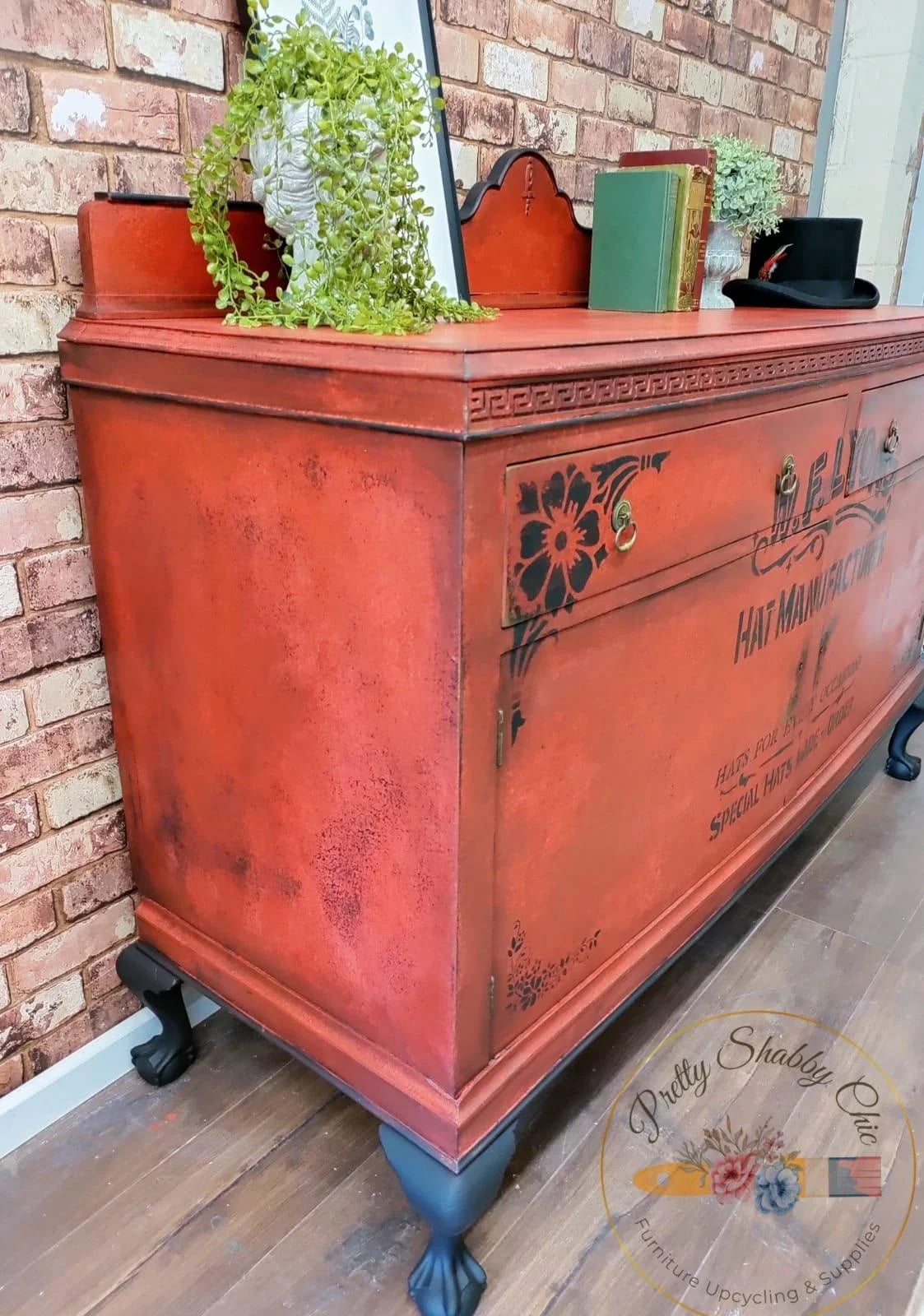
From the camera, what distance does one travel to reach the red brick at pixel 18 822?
122 centimetres

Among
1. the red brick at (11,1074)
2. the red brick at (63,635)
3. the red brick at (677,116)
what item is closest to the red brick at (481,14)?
the red brick at (677,116)

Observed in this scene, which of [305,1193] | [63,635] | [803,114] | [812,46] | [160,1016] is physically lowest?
[305,1193]

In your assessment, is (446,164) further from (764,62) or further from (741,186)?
(764,62)

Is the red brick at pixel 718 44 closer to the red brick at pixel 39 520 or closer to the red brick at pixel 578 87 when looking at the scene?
the red brick at pixel 578 87

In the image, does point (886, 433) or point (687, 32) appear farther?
point (687, 32)

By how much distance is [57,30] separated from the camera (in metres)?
1.05

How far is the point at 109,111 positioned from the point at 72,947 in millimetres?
1067

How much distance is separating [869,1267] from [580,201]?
5.79 feet

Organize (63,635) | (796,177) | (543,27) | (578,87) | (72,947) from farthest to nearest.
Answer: (796,177)
(578,87)
(543,27)
(72,947)
(63,635)

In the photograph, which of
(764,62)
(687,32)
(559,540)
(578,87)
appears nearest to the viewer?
(559,540)

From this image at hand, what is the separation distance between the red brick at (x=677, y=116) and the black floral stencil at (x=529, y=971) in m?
1.68

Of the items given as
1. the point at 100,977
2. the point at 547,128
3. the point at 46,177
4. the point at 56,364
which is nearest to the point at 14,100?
the point at 46,177

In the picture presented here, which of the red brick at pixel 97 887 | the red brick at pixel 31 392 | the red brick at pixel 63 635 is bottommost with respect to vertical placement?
the red brick at pixel 97 887

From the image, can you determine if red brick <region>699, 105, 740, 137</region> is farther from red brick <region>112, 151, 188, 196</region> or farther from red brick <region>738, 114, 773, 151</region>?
red brick <region>112, 151, 188, 196</region>
